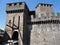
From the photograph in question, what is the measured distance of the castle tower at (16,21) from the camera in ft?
63.5

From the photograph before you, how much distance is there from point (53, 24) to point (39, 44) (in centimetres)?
355

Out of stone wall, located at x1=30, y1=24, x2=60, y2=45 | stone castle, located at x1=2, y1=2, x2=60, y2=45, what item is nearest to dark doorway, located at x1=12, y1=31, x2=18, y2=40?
stone castle, located at x1=2, y1=2, x2=60, y2=45

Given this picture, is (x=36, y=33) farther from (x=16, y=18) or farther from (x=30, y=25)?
(x=16, y=18)

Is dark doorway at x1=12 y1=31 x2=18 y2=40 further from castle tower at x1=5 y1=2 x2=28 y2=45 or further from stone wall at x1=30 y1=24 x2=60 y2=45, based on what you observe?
stone wall at x1=30 y1=24 x2=60 y2=45

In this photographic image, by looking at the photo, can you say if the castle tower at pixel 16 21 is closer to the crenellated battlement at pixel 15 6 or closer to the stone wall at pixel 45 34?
the crenellated battlement at pixel 15 6

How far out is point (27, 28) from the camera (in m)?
21.0

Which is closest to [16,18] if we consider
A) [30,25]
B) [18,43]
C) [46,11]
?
[30,25]

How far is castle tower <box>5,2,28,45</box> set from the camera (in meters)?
19.4

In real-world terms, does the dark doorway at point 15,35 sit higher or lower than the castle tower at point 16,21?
lower

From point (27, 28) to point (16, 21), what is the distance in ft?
6.84

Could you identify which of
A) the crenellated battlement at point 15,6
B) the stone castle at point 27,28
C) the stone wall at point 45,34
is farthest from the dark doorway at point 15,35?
the crenellated battlement at point 15,6

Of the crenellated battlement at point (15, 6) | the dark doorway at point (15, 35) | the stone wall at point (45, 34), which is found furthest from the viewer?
the crenellated battlement at point (15, 6)

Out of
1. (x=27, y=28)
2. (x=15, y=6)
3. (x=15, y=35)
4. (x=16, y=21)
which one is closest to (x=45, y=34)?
(x=27, y=28)

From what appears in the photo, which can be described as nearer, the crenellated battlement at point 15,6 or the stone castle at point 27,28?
the stone castle at point 27,28
